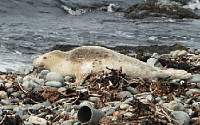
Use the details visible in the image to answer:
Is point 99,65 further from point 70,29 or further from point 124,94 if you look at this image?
point 70,29

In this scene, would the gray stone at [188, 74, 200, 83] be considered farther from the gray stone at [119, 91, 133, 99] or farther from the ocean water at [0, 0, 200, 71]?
the ocean water at [0, 0, 200, 71]

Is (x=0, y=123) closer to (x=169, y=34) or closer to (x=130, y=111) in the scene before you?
(x=130, y=111)

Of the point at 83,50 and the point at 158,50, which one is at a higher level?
the point at 83,50

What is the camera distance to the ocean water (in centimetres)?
1123

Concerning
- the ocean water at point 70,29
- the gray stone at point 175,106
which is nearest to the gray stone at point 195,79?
the gray stone at point 175,106

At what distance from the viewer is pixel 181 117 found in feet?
13.1

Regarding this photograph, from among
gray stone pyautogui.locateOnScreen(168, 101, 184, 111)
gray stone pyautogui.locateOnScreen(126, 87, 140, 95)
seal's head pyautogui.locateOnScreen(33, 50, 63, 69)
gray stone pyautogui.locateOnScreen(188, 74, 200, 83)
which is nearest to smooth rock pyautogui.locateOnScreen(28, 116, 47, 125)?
gray stone pyautogui.locateOnScreen(168, 101, 184, 111)

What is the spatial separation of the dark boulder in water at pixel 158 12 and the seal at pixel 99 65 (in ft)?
43.3

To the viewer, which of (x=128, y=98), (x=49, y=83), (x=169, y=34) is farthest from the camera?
(x=169, y=34)

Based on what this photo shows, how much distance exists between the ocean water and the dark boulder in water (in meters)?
0.77

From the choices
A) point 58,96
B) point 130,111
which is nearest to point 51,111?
point 58,96

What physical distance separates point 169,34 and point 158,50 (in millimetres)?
3332

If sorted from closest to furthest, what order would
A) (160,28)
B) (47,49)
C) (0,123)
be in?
(0,123) < (47,49) < (160,28)

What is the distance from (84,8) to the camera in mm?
22250
